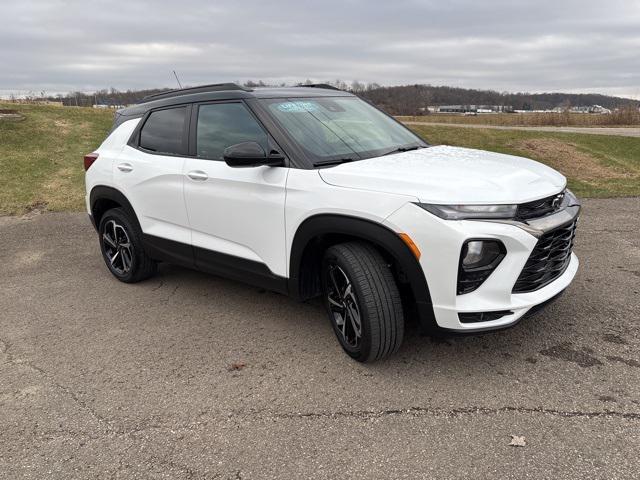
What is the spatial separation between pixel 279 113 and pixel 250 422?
2.10 m

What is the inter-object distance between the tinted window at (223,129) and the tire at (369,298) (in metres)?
1.01

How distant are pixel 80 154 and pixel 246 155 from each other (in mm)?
11505

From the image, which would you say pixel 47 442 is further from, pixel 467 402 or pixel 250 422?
pixel 467 402

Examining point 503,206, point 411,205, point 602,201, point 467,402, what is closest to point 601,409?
point 467,402

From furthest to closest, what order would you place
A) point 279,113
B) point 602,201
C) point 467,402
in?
point 602,201, point 279,113, point 467,402

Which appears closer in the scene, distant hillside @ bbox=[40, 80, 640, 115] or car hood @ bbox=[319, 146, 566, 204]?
car hood @ bbox=[319, 146, 566, 204]

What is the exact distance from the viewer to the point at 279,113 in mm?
3766

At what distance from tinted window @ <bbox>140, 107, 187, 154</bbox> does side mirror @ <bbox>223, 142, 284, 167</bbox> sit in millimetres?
1038

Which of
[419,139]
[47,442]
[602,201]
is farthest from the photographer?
[602,201]

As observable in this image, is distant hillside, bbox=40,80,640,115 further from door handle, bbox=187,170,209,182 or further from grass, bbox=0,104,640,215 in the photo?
door handle, bbox=187,170,209,182

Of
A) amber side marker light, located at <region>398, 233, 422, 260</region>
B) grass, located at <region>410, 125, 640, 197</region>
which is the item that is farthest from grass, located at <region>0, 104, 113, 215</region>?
amber side marker light, located at <region>398, 233, 422, 260</region>

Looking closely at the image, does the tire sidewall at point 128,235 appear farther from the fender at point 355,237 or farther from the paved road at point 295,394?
the fender at point 355,237

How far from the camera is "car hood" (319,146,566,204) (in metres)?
2.87

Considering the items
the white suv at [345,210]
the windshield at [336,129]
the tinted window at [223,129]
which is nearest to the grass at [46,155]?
the white suv at [345,210]
